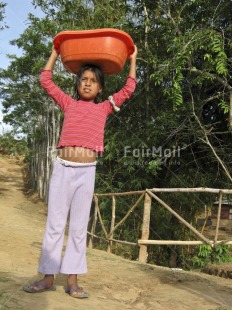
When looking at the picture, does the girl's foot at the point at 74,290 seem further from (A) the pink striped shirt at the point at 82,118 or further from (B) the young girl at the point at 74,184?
(A) the pink striped shirt at the point at 82,118

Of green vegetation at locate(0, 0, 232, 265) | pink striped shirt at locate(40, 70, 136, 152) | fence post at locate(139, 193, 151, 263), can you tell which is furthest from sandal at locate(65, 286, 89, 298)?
green vegetation at locate(0, 0, 232, 265)

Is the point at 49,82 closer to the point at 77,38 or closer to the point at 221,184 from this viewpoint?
the point at 77,38

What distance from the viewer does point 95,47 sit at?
7.47 feet

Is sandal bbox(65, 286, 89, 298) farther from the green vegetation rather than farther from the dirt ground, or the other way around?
the green vegetation

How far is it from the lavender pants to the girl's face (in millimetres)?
458

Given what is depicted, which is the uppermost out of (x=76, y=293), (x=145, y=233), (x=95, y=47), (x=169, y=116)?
Result: (x=169, y=116)

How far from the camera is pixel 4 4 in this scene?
40.7 feet

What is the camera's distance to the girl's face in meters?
2.38

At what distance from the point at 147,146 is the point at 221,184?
1721 mm

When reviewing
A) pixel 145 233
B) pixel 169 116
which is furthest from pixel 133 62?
pixel 169 116

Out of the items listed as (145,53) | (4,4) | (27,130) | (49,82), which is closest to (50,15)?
(4,4)

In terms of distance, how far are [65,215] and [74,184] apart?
0.21 m

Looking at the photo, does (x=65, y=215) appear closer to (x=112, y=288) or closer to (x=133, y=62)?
(x=112, y=288)

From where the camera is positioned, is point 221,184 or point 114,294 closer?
point 114,294
